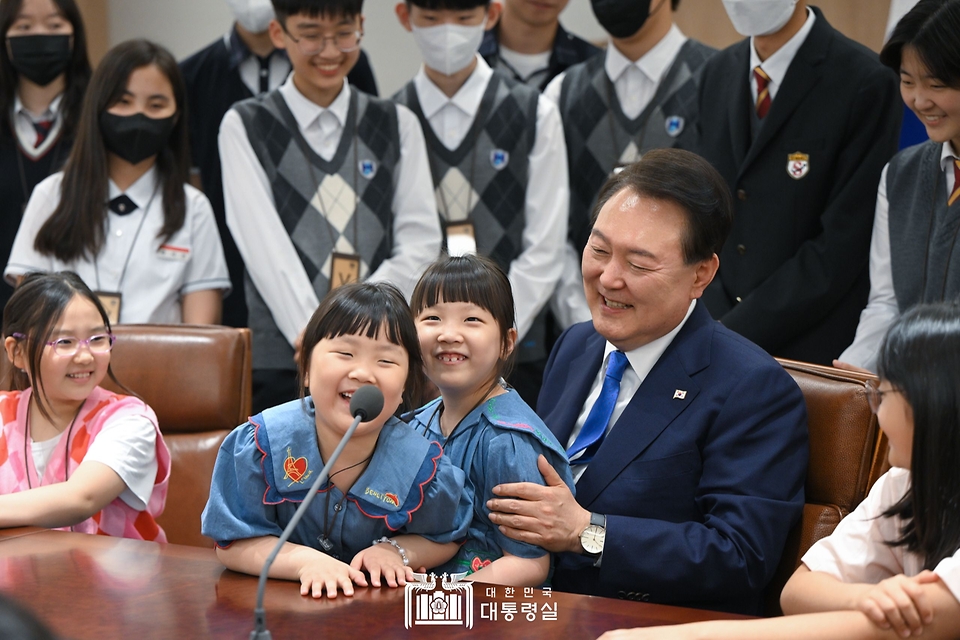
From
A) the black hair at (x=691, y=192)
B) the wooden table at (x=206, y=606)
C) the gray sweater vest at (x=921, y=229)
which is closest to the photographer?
the wooden table at (x=206, y=606)

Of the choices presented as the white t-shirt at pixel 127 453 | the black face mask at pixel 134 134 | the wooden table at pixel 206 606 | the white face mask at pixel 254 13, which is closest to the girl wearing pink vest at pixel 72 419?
the white t-shirt at pixel 127 453

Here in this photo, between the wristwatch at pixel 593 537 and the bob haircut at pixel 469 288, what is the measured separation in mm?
320

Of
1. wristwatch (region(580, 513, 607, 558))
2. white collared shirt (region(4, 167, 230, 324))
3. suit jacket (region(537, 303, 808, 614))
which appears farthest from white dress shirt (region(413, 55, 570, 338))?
wristwatch (region(580, 513, 607, 558))

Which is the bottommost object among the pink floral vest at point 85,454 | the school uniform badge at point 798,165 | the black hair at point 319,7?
the pink floral vest at point 85,454

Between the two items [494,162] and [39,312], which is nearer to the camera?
[39,312]

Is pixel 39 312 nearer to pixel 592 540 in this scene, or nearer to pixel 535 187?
pixel 592 540

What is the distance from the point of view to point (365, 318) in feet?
5.54

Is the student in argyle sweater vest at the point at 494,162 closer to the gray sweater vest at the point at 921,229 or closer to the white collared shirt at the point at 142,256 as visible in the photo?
the white collared shirt at the point at 142,256

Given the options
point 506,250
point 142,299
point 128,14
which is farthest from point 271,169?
point 128,14

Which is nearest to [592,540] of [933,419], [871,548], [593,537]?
[593,537]

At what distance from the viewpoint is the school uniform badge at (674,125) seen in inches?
126

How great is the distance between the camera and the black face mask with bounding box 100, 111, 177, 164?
10.3ft

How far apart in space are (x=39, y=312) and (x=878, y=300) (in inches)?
75.5

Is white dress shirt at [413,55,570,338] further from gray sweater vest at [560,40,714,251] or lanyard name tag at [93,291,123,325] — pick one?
lanyard name tag at [93,291,123,325]
